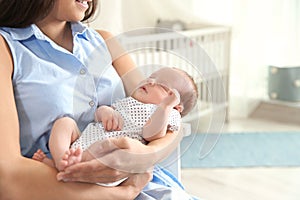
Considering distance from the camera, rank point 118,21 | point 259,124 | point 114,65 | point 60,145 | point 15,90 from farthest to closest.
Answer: point 259,124, point 118,21, point 114,65, point 15,90, point 60,145

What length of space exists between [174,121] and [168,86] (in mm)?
77

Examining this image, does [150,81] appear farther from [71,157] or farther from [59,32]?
[59,32]

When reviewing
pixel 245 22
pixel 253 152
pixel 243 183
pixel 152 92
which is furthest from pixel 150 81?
pixel 245 22

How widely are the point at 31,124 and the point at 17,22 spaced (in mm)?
209

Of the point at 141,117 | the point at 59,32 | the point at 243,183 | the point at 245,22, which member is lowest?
the point at 243,183

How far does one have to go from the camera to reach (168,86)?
3.01ft

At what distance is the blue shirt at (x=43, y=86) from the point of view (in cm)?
106

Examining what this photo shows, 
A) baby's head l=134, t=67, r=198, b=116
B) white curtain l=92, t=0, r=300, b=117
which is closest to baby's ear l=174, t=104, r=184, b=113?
baby's head l=134, t=67, r=198, b=116

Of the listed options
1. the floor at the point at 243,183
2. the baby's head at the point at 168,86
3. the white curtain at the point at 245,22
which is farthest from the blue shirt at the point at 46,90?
the white curtain at the point at 245,22

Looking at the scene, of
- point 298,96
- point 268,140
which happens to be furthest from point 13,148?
point 298,96

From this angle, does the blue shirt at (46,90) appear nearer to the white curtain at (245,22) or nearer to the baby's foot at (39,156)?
the baby's foot at (39,156)

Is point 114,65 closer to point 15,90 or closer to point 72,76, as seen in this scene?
point 72,76

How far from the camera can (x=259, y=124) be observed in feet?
11.8

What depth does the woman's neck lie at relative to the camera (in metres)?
1.16
